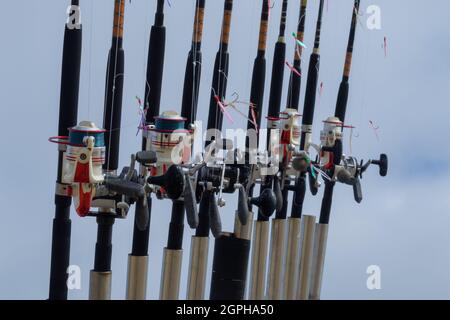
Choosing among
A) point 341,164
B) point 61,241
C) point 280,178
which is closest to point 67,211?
point 61,241

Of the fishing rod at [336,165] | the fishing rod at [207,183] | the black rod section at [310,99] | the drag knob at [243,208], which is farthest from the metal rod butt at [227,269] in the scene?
the black rod section at [310,99]

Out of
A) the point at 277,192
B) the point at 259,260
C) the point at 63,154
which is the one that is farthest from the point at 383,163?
the point at 63,154

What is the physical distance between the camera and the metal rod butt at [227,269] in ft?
34.8

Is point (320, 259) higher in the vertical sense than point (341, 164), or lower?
lower

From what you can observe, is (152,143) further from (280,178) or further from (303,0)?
(303,0)

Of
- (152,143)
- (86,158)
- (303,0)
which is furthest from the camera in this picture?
(303,0)

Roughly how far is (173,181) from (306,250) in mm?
4656

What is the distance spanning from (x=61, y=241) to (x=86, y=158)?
651 mm

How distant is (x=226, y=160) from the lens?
10.6 meters

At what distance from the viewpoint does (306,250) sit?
45.6 ft

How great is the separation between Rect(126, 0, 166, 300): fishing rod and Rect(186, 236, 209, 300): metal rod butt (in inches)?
27.2

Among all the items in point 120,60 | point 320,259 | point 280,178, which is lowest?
point 320,259

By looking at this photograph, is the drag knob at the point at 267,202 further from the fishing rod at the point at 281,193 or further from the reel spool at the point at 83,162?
the reel spool at the point at 83,162

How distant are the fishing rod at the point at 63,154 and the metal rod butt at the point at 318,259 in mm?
4545
